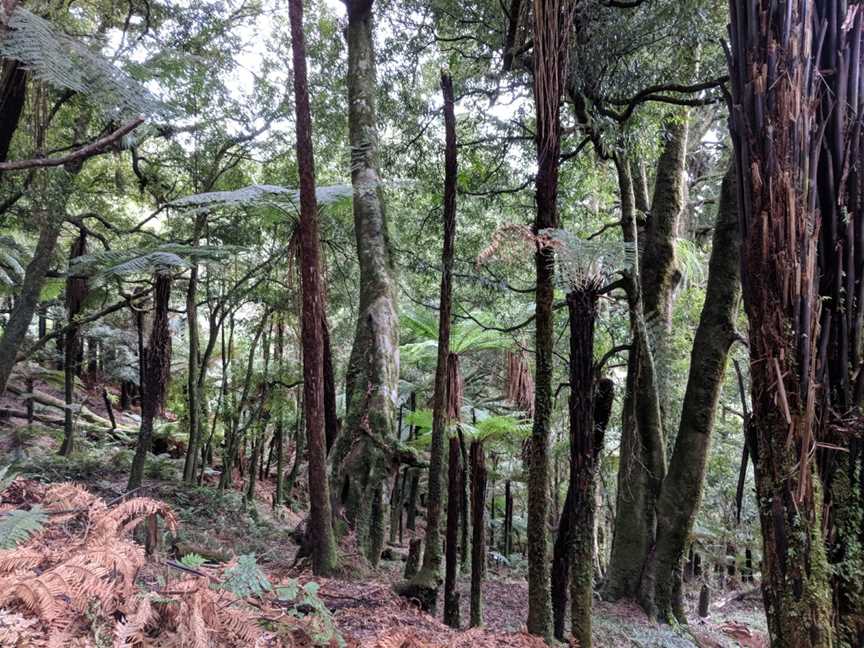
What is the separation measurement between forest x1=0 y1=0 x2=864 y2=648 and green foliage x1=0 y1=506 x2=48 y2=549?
0.03 meters

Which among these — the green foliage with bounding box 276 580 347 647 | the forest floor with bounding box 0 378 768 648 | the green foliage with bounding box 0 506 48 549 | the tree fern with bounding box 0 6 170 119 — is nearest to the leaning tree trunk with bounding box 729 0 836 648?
the forest floor with bounding box 0 378 768 648

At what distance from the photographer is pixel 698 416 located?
5723 mm

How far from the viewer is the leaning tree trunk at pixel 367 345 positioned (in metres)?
5.07

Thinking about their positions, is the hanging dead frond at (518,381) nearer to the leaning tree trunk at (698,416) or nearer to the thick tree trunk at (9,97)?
the leaning tree trunk at (698,416)

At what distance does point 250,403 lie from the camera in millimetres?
10430

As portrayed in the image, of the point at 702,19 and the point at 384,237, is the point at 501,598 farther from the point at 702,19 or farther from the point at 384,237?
the point at 702,19

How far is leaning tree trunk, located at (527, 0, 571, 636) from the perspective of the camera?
2.72 m

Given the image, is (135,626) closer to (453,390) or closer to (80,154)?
(80,154)

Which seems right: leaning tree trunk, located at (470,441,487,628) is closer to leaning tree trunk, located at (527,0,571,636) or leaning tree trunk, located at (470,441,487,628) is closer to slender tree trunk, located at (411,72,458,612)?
slender tree trunk, located at (411,72,458,612)

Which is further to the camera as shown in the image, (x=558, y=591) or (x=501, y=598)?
(x=501, y=598)

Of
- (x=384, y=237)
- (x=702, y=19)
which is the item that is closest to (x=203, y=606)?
(x=384, y=237)

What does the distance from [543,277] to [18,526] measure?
2658 millimetres

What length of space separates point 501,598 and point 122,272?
242 inches

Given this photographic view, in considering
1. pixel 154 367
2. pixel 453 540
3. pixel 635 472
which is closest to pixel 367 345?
pixel 453 540
